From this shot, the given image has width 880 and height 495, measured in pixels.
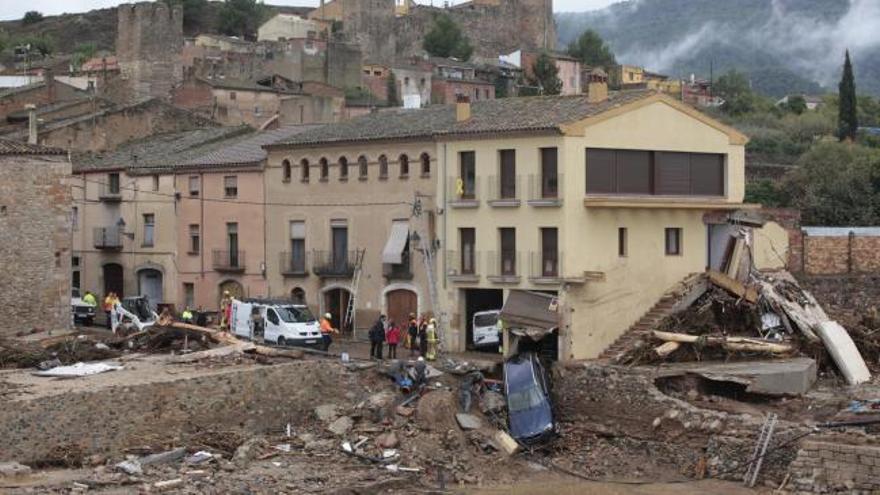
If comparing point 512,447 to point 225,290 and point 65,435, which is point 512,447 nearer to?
point 65,435

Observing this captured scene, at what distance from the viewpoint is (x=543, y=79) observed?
113438 millimetres

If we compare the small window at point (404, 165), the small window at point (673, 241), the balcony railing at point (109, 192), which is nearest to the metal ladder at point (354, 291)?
the small window at point (404, 165)

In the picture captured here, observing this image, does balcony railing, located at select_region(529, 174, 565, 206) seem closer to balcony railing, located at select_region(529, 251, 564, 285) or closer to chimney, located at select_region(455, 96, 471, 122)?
balcony railing, located at select_region(529, 251, 564, 285)

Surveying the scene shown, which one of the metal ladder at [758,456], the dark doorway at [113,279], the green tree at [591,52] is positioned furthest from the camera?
the green tree at [591,52]

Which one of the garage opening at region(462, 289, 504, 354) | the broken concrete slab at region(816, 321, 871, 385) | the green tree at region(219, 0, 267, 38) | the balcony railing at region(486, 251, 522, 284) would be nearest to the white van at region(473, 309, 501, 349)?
the garage opening at region(462, 289, 504, 354)

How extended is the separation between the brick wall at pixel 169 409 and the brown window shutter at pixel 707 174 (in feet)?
42.8

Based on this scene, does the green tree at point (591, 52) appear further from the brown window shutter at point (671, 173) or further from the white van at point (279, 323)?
the white van at point (279, 323)

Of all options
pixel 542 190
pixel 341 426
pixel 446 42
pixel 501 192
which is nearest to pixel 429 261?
pixel 501 192

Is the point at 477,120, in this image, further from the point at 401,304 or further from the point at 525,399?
A: the point at 525,399

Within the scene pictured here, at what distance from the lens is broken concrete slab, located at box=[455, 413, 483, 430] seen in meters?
34.5

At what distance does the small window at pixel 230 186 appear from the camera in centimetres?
5106

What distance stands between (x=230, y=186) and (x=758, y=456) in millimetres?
24772

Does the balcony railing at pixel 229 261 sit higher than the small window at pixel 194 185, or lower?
lower

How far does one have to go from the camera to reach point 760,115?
357ft
